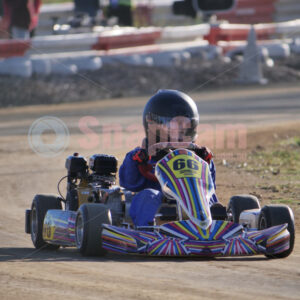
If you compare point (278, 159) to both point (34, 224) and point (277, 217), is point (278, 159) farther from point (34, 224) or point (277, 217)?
point (277, 217)

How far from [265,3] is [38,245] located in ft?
75.6

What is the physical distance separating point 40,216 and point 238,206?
153 centimetres

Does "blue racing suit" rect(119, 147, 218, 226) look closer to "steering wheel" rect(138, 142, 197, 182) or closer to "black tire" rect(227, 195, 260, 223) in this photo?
"steering wheel" rect(138, 142, 197, 182)

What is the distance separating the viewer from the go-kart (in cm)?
585

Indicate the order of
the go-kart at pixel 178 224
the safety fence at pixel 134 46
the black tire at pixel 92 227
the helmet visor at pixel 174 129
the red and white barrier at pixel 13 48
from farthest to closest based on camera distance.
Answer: the safety fence at pixel 134 46
the red and white barrier at pixel 13 48
the helmet visor at pixel 174 129
the black tire at pixel 92 227
the go-kart at pixel 178 224

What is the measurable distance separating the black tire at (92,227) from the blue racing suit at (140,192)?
0.23 m

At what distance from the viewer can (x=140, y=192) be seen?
631 cm

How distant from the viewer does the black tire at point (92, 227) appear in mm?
5977

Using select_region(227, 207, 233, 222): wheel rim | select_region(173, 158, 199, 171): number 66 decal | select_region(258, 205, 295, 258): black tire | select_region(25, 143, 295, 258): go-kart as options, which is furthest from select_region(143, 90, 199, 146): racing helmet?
select_region(258, 205, 295, 258): black tire

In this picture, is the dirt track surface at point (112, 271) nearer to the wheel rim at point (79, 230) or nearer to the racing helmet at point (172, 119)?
the wheel rim at point (79, 230)

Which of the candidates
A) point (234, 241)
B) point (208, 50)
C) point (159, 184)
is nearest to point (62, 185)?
point (159, 184)

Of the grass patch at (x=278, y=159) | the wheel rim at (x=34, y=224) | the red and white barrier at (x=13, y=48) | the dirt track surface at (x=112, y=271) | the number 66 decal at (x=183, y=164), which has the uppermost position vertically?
the red and white barrier at (x=13, y=48)

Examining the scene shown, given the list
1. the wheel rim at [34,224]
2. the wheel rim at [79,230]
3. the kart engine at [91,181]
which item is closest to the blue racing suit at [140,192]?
the kart engine at [91,181]

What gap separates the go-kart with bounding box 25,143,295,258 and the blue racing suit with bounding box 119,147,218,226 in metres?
0.05
